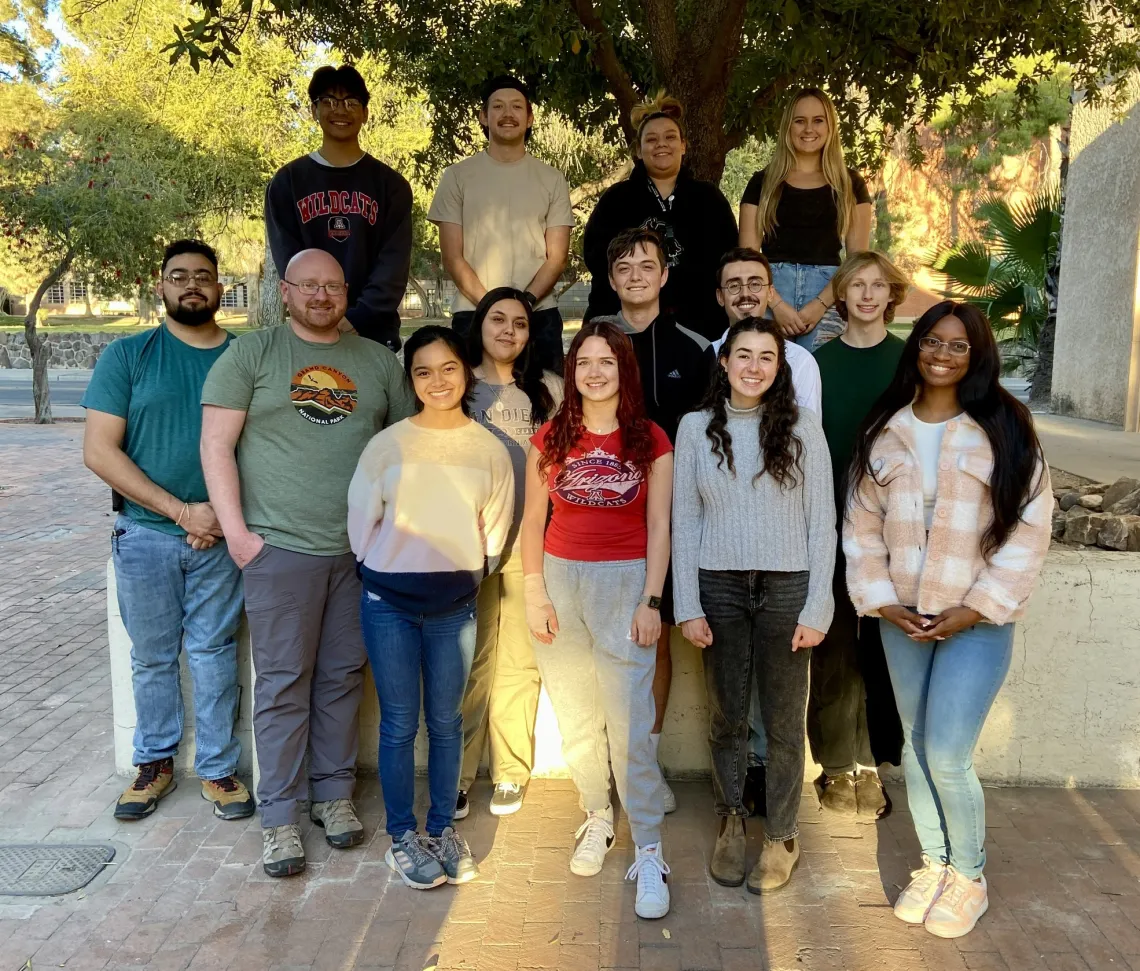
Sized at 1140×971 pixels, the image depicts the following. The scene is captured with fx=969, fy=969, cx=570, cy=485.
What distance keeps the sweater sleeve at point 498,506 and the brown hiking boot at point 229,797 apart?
4.78ft

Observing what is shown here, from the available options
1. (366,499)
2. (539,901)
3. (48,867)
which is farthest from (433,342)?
(48,867)

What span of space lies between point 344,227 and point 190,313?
855 millimetres

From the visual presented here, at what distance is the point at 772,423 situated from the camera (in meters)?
3.22

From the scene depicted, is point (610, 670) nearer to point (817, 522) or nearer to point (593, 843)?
point (593, 843)

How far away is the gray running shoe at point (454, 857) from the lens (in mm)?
3473

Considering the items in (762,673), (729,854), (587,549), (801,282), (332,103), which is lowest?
(729,854)

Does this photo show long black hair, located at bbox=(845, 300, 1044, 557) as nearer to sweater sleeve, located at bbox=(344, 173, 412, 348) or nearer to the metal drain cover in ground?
sweater sleeve, located at bbox=(344, 173, 412, 348)

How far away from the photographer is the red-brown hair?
131 inches

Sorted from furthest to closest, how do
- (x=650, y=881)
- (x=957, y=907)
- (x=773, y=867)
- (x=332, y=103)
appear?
1. (x=332, y=103)
2. (x=773, y=867)
3. (x=650, y=881)
4. (x=957, y=907)

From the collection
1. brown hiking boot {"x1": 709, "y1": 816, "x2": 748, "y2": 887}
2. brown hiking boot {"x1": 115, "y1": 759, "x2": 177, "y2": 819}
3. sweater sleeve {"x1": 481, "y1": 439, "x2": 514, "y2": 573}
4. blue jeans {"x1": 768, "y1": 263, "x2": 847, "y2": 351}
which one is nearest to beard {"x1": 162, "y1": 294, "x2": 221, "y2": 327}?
sweater sleeve {"x1": 481, "y1": 439, "x2": 514, "y2": 573}

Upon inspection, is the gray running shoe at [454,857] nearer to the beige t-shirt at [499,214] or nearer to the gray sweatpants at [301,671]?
the gray sweatpants at [301,671]

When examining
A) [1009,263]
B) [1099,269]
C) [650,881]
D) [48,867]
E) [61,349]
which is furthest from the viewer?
[61,349]

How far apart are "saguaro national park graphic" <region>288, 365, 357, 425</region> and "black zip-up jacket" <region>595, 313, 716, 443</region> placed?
1.05 metres

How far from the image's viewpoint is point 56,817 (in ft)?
12.9
